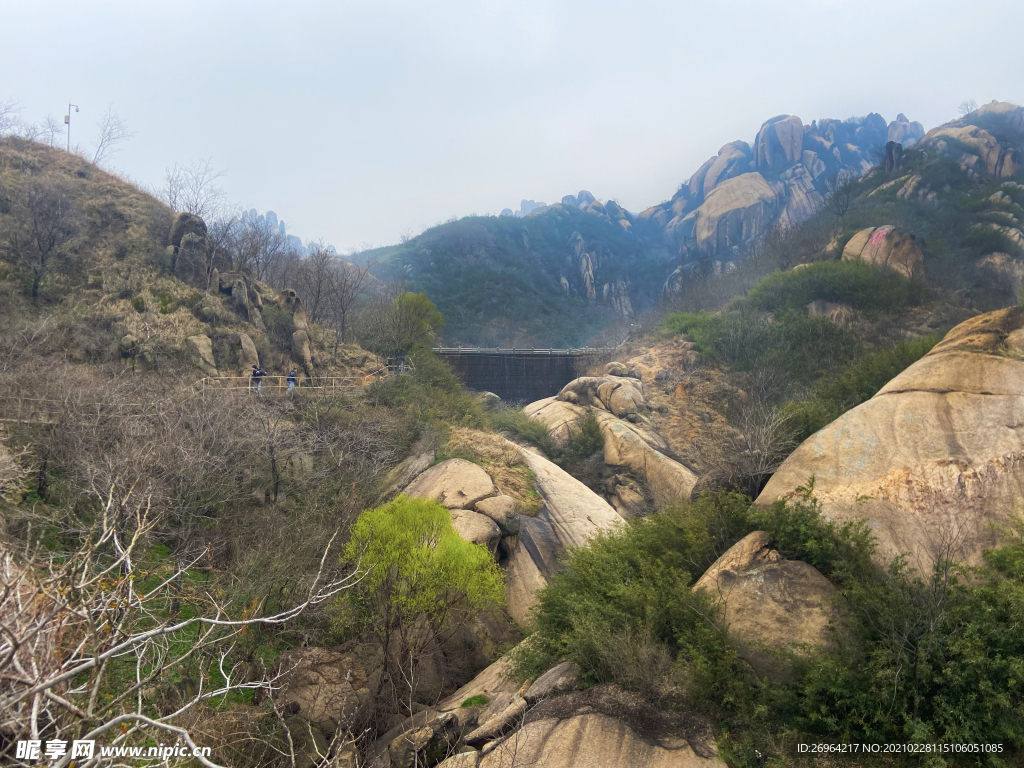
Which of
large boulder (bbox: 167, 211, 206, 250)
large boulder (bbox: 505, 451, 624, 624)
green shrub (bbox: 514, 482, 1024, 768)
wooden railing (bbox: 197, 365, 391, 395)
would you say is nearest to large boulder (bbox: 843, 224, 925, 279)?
large boulder (bbox: 505, 451, 624, 624)

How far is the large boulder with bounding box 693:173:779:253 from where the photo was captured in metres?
92.8

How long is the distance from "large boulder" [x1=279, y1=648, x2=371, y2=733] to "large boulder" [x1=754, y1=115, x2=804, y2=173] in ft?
384

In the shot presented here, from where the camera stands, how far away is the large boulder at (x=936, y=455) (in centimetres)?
818

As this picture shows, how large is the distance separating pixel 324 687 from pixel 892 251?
38.8 metres

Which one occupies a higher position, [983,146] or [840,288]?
[983,146]

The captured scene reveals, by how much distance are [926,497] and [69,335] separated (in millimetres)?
26683

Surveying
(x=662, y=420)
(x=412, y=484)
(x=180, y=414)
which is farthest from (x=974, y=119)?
(x=180, y=414)

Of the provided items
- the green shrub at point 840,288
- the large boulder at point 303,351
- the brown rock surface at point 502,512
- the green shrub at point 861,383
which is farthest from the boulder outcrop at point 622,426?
the green shrub at point 840,288

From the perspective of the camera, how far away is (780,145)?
354ft

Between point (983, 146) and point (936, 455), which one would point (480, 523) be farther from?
point (983, 146)

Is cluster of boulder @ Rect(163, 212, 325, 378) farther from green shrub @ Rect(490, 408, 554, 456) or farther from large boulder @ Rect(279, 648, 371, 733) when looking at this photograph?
large boulder @ Rect(279, 648, 371, 733)

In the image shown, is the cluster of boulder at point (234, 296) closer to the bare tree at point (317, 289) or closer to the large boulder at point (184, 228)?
the large boulder at point (184, 228)

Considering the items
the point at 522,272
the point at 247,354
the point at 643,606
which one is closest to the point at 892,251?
the point at 643,606

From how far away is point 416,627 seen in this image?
1125 cm
